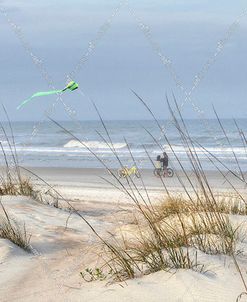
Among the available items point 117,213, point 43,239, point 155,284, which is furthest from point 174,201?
point 155,284

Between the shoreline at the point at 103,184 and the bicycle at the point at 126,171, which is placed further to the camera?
the shoreline at the point at 103,184

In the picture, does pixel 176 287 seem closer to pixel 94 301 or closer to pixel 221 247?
pixel 94 301

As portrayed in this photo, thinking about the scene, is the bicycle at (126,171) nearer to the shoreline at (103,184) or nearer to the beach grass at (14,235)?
the shoreline at (103,184)

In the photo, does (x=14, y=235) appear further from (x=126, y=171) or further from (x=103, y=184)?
(x=103, y=184)

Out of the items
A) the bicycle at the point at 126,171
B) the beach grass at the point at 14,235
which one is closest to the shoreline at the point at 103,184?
the bicycle at the point at 126,171

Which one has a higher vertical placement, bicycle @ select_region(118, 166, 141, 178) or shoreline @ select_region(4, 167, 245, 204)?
bicycle @ select_region(118, 166, 141, 178)

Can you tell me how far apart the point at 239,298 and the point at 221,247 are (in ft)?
2.72

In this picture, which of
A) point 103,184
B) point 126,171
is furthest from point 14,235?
point 103,184

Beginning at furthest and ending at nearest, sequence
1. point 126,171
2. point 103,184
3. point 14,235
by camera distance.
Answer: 1. point 103,184
2. point 126,171
3. point 14,235

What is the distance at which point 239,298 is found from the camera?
3064 millimetres

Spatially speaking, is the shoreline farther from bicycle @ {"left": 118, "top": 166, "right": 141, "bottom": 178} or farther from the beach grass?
the beach grass

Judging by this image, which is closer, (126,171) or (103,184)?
(126,171)

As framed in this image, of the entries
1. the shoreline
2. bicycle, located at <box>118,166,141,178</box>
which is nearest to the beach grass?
bicycle, located at <box>118,166,141,178</box>

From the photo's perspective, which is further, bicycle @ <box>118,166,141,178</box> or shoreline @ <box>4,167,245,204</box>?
shoreline @ <box>4,167,245,204</box>
